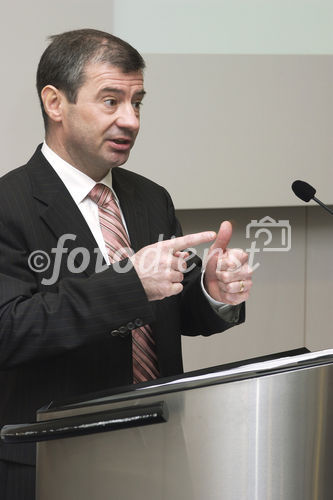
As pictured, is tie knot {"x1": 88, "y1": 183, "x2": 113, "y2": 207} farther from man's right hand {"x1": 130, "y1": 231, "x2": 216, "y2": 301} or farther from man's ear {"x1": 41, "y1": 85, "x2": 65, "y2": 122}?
man's right hand {"x1": 130, "y1": 231, "x2": 216, "y2": 301}

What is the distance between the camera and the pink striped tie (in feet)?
5.51

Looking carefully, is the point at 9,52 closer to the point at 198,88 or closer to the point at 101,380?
the point at 198,88

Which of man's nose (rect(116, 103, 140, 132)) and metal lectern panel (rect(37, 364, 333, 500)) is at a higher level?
man's nose (rect(116, 103, 140, 132))

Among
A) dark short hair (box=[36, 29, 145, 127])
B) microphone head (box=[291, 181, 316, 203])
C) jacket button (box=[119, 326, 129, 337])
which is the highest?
dark short hair (box=[36, 29, 145, 127])

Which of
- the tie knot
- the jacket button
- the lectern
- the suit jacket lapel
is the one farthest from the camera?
the tie knot

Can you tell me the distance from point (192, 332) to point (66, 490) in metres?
0.75

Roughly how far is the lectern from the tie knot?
64 cm

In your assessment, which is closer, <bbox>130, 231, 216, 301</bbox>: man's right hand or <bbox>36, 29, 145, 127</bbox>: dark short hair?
<bbox>130, 231, 216, 301</bbox>: man's right hand

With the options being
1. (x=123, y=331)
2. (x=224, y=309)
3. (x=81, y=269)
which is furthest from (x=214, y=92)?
(x=123, y=331)

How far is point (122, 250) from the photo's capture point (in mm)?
1680

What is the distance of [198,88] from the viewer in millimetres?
2961

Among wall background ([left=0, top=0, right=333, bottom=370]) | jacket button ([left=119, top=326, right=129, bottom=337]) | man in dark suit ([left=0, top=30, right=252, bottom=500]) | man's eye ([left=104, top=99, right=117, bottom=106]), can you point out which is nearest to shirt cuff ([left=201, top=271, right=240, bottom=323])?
man in dark suit ([left=0, top=30, right=252, bottom=500])

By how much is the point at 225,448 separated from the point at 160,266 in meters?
0.39

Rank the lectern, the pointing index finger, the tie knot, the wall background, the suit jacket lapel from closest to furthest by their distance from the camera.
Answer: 1. the lectern
2. the pointing index finger
3. the suit jacket lapel
4. the tie knot
5. the wall background
